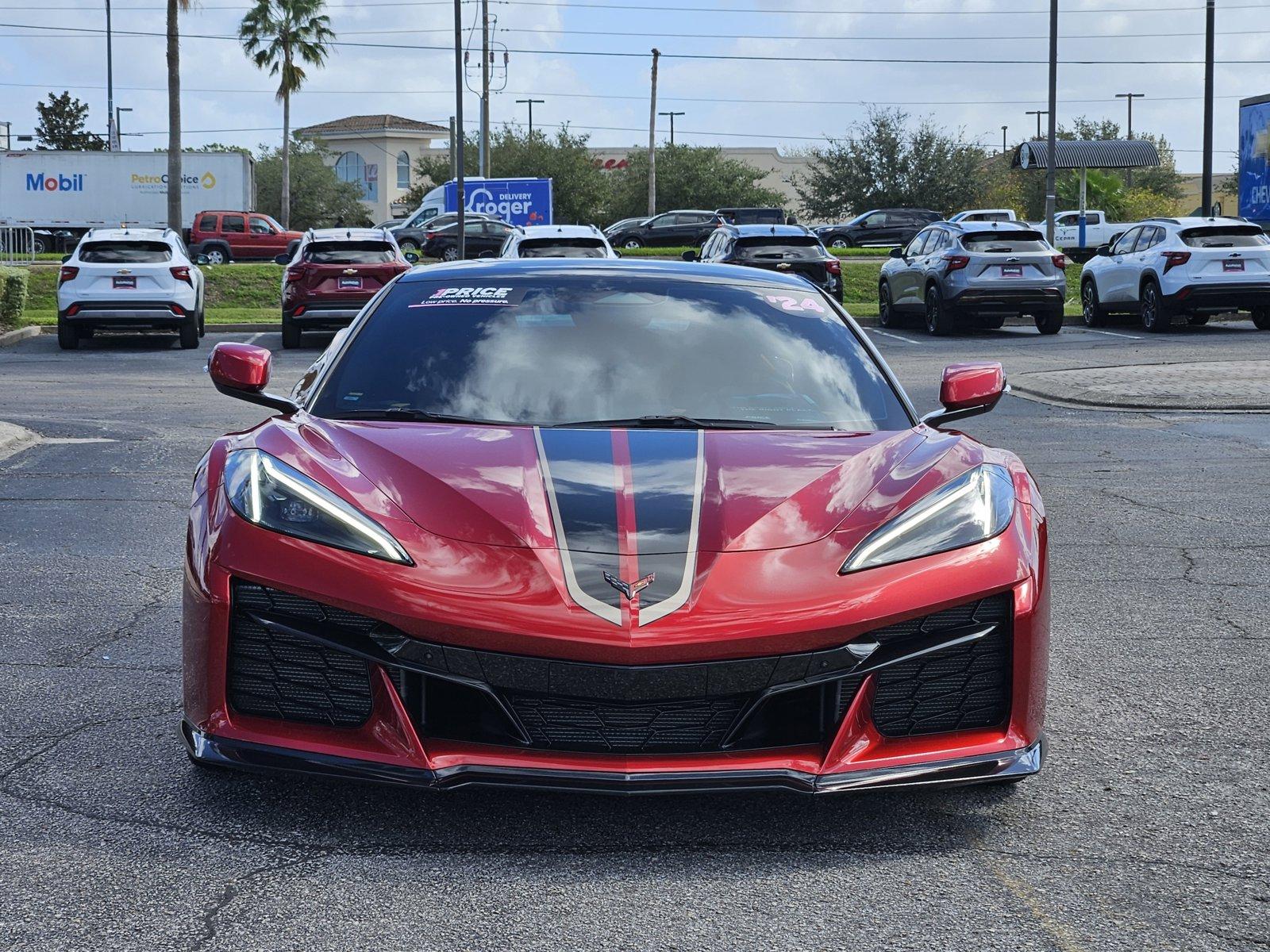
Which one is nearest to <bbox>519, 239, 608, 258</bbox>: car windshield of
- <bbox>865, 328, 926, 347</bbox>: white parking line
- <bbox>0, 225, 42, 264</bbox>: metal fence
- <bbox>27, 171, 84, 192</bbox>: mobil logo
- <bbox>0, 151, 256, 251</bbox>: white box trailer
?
<bbox>865, 328, 926, 347</bbox>: white parking line

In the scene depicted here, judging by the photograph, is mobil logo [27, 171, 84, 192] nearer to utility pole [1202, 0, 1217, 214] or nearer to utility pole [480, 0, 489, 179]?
utility pole [480, 0, 489, 179]

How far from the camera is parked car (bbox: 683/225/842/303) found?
24.1 metres

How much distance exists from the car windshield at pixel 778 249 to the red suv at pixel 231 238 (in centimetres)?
2488

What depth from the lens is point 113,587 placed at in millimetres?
6684

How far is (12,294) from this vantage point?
79.8ft

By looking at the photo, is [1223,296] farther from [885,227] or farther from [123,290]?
[885,227]

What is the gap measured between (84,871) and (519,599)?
113 centimetres

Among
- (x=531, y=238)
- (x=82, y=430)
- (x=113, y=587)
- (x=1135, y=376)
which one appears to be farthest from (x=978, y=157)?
(x=113, y=587)

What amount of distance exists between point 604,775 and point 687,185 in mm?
76893

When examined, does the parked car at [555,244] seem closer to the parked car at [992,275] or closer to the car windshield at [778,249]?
the car windshield at [778,249]

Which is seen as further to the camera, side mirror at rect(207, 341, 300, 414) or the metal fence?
the metal fence

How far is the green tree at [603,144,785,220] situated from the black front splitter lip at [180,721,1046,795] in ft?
247

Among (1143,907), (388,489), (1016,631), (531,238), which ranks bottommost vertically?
(1143,907)

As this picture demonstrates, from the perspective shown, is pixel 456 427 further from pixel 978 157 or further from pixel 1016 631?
pixel 978 157
